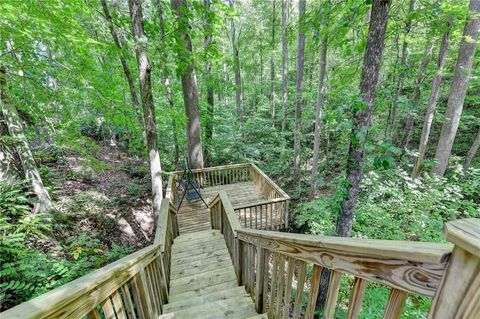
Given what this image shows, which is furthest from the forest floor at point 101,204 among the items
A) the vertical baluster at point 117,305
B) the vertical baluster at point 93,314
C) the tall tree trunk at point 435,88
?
the tall tree trunk at point 435,88

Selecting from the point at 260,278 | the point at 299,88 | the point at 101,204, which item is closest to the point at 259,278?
the point at 260,278

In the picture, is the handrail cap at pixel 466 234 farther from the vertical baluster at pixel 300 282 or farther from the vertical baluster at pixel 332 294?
the vertical baluster at pixel 300 282

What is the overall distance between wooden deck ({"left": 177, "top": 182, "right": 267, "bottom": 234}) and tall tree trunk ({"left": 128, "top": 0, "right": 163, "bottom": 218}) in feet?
5.45

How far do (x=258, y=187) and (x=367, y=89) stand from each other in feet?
17.9

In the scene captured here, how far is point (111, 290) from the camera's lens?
4.40 feet

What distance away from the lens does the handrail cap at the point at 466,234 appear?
514mm

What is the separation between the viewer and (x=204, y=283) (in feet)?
10.5

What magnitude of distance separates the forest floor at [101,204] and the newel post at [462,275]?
201 inches

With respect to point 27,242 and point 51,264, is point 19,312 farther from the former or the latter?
point 27,242

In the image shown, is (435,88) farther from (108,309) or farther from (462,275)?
(108,309)

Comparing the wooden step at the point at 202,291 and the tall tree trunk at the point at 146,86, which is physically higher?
the tall tree trunk at the point at 146,86

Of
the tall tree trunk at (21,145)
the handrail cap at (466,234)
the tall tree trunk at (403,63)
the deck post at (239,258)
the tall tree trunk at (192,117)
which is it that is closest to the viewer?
the handrail cap at (466,234)

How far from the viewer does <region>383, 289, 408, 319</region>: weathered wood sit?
2.55ft

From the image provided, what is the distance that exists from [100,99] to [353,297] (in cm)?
502
